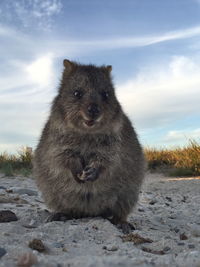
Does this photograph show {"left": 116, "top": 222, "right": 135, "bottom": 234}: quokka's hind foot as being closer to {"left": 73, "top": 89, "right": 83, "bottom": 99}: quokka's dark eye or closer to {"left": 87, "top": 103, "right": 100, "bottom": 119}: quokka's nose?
{"left": 87, "top": 103, "right": 100, "bottom": 119}: quokka's nose

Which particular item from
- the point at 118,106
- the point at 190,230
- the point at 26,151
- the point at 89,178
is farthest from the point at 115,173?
the point at 26,151

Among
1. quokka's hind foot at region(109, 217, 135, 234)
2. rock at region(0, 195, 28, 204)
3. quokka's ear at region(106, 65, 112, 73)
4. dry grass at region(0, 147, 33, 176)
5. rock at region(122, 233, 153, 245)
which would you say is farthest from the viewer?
dry grass at region(0, 147, 33, 176)

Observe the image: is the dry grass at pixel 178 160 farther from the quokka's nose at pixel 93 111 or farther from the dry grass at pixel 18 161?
the quokka's nose at pixel 93 111

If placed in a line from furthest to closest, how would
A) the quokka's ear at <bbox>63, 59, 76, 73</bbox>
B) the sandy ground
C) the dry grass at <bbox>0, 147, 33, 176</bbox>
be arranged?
the dry grass at <bbox>0, 147, 33, 176</bbox> → the quokka's ear at <bbox>63, 59, 76, 73</bbox> → the sandy ground

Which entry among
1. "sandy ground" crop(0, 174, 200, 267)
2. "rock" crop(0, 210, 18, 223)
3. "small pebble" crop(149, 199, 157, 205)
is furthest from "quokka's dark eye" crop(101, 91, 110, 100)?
"small pebble" crop(149, 199, 157, 205)

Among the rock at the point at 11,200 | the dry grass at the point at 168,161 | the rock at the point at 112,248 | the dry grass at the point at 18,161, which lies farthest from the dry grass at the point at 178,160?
the rock at the point at 112,248

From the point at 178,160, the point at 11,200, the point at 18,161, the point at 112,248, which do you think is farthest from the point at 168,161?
the point at 112,248
